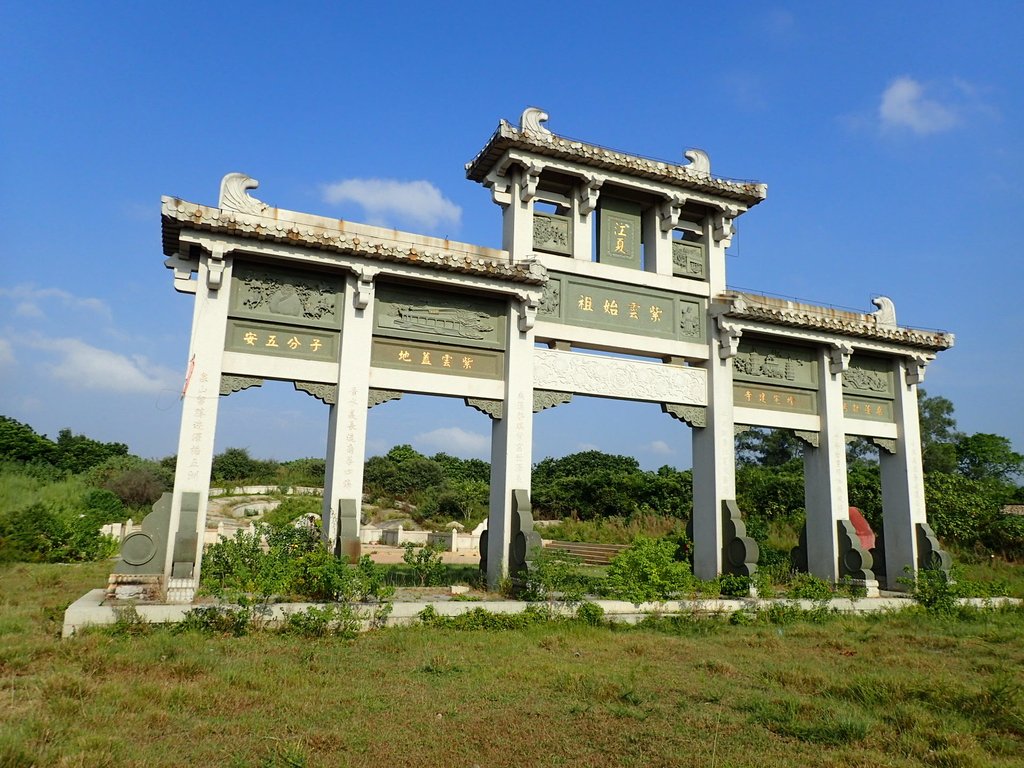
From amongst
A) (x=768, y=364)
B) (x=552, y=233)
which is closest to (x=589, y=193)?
(x=552, y=233)

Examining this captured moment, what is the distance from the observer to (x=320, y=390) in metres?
9.13

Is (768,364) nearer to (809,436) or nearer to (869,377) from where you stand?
(809,436)

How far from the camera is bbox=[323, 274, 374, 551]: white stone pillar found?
29.0ft

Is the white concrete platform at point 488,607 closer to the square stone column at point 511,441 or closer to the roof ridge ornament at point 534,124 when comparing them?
the square stone column at point 511,441

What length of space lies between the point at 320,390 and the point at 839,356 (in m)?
8.81

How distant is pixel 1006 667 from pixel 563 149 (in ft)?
27.1

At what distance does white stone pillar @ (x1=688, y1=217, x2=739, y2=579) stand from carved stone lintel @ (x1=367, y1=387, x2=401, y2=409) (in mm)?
5109

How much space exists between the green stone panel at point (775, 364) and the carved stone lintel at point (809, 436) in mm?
806

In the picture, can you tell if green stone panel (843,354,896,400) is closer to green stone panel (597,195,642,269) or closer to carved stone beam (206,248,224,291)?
green stone panel (597,195,642,269)

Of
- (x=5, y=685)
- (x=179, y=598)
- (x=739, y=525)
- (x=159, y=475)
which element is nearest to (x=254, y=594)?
(x=179, y=598)

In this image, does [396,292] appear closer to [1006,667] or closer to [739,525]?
[739,525]

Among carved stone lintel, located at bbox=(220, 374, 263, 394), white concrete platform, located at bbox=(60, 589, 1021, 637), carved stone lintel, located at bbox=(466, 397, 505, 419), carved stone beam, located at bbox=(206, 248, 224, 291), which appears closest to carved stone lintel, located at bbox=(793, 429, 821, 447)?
white concrete platform, located at bbox=(60, 589, 1021, 637)

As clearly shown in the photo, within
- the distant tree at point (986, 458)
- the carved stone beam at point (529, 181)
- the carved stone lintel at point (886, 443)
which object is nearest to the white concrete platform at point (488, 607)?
the carved stone lintel at point (886, 443)

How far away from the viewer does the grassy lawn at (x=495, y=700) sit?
155 inches
